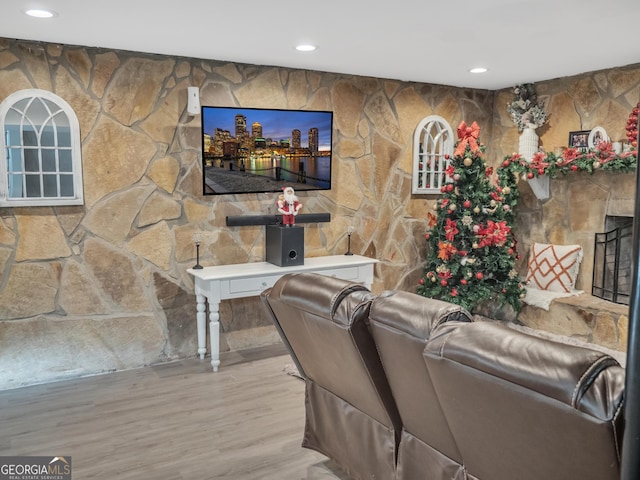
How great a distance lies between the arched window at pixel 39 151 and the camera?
3.53 m

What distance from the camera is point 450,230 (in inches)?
192

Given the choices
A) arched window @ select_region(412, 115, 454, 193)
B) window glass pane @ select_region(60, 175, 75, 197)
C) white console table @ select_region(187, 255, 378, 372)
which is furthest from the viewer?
arched window @ select_region(412, 115, 454, 193)

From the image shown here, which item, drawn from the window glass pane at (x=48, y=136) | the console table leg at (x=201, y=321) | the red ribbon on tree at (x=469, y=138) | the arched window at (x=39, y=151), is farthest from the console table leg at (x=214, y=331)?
the red ribbon on tree at (x=469, y=138)

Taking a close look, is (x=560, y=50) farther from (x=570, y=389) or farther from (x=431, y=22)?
(x=570, y=389)

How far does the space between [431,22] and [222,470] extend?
2.71 m

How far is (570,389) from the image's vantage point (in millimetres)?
1248

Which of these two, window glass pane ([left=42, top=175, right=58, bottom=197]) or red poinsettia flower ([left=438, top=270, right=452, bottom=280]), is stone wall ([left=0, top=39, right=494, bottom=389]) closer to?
window glass pane ([left=42, top=175, right=58, bottom=197])

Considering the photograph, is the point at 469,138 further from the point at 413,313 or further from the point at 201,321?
the point at 413,313

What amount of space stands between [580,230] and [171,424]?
12.7 feet

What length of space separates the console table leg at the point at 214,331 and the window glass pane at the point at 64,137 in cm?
151

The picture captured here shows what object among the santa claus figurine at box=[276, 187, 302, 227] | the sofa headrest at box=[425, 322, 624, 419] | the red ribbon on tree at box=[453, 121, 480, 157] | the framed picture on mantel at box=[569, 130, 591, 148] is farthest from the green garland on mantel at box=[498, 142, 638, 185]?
the sofa headrest at box=[425, 322, 624, 419]

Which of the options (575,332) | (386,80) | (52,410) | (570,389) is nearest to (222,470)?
(52,410)

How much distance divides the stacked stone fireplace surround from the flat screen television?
219 centimetres

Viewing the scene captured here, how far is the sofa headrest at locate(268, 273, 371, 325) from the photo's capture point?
6.59ft
